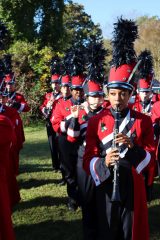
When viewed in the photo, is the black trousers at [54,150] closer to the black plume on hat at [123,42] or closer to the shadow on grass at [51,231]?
the shadow on grass at [51,231]

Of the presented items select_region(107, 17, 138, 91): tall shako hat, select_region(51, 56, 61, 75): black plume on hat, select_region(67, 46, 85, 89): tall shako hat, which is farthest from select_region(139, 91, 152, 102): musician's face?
select_region(107, 17, 138, 91): tall shako hat

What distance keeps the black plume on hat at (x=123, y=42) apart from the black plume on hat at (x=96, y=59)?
129 cm

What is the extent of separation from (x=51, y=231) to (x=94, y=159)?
2346 mm

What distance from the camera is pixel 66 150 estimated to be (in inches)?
270

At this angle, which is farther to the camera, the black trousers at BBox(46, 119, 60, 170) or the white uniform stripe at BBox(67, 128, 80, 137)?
the black trousers at BBox(46, 119, 60, 170)

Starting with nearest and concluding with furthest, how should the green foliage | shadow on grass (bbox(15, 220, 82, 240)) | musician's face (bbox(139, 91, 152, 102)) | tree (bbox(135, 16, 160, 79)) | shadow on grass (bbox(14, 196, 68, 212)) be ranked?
shadow on grass (bbox(15, 220, 82, 240)) → shadow on grass (bbox(14, 196, 68, 212)) → musician's face (bbox(139, 91, 152, 102)) → the green foliage → tree (bbox(135, 16, 160, 79))

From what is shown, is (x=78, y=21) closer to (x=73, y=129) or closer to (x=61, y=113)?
(x=61, y=113)

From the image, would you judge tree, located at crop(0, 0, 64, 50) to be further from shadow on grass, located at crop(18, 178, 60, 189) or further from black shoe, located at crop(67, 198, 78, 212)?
black shoe, located at crop(67, 198, 78, 212)

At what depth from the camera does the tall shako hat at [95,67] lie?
5430 millimetres

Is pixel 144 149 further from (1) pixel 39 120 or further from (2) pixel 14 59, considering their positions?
(2) pixel 14 59

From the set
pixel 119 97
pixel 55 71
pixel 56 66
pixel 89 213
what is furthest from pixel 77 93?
pixel 56 66

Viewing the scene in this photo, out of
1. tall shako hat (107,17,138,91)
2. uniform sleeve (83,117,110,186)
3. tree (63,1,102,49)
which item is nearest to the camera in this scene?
uniform sleeve (83,117,110,186)

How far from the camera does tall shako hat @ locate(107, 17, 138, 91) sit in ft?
13.2

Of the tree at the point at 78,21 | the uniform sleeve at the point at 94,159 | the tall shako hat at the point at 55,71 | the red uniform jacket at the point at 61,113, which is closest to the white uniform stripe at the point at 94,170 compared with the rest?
the uniform sleeve at the point at 94,159
